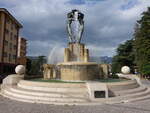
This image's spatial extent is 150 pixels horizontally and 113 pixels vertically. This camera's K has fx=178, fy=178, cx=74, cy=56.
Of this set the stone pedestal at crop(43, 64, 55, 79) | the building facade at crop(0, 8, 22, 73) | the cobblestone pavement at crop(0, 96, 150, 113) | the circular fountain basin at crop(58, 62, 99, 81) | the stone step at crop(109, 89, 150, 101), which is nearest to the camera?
the cobblestone pavement at crop(0, 96, 150, 113)

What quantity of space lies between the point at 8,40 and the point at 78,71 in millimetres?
27750

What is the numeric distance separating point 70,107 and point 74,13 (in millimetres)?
11495

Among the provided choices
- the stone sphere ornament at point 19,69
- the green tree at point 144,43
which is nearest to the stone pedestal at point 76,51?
the stone sphere ornament at point 19,69

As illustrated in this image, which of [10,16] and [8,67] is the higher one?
[10,16]

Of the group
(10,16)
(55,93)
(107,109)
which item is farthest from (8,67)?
(107,109)

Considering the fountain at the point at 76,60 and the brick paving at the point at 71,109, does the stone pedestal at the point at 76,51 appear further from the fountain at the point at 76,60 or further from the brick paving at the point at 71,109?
the brick paving at the point at 71,109

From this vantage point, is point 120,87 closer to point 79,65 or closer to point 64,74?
point 79,65

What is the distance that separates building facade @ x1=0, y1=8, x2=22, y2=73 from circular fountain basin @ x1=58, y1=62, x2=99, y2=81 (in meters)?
22.8

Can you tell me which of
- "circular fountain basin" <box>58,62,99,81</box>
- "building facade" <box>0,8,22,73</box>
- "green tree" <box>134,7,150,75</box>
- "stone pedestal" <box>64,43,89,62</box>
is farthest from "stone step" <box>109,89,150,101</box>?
"building facade" <box>0,8,22,73</box>

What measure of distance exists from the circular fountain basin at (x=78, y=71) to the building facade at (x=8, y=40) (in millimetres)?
22827

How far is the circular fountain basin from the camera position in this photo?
1405 cm

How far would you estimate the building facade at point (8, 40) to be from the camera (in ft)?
112

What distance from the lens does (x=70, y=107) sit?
8.53m

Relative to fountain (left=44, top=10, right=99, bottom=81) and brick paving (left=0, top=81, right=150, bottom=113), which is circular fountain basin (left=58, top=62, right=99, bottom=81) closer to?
fountain (left=44, top=10, right=99, bottom=81)
